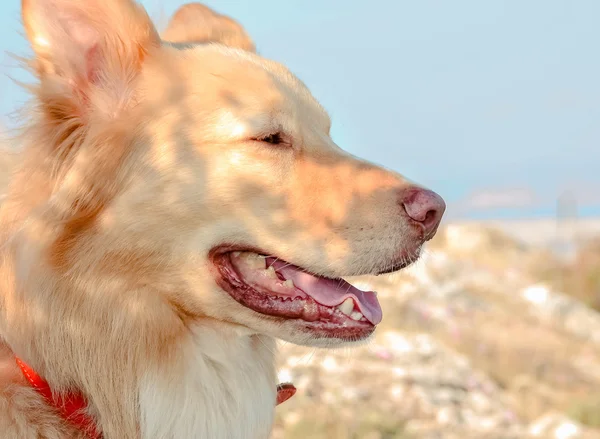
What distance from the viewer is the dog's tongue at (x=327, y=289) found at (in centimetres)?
339

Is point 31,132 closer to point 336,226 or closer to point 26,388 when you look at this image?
point 26,388

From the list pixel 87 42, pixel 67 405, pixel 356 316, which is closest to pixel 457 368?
pixel 356 316

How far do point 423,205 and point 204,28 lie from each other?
5.33 ft

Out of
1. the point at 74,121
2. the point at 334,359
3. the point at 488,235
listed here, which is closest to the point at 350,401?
the point at 334,359

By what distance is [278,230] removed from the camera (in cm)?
329

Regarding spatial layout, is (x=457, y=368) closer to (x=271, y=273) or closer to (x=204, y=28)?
(x=204, y=28)

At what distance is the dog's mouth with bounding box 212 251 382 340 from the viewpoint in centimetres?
332

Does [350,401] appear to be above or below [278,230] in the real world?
above

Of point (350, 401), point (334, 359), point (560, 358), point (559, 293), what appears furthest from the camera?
point (559, 293)

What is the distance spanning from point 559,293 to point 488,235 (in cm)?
395

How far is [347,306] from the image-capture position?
346cm

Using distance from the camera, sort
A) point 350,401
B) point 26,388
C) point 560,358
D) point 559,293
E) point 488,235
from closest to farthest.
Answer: point 26,388 → point 350,401 → point 560,358 → point 559,293 → point 488,235

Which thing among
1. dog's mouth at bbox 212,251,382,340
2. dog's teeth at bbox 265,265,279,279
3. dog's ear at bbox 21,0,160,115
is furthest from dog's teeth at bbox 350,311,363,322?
dog's ear at bbox 21,0,160,115

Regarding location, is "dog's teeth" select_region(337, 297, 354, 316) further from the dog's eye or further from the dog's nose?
the dog's eye
